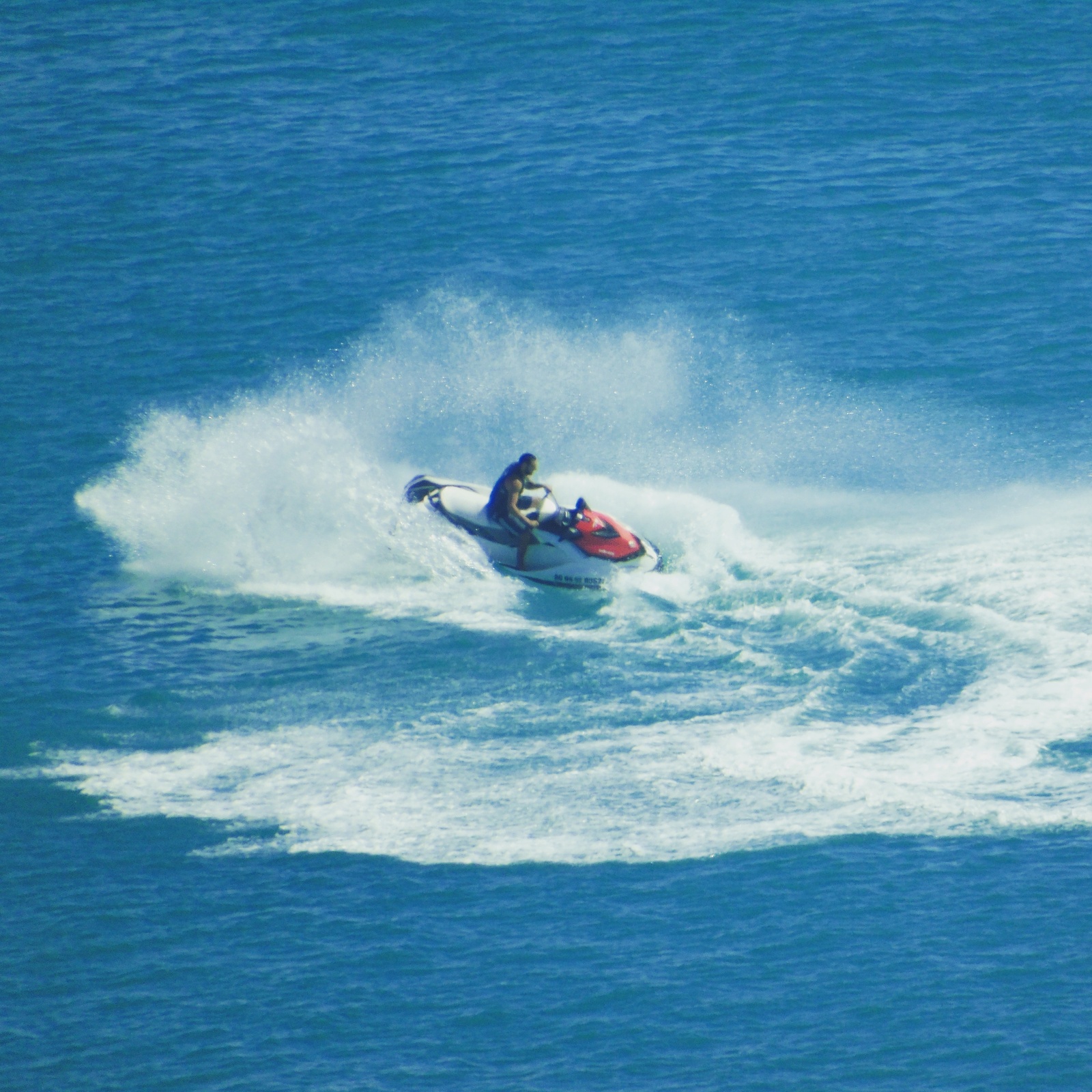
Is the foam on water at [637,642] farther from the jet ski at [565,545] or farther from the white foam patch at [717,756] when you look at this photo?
the jet ski at [565,545]

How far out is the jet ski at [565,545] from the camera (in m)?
24.4

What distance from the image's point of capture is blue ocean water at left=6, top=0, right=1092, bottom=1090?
626 inches

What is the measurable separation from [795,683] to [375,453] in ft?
40.6

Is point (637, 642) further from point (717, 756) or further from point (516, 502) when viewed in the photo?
point (717, 756)

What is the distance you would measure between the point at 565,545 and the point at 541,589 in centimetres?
83

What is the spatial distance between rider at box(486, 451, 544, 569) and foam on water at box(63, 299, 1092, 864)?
0.84 meters

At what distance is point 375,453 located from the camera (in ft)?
101

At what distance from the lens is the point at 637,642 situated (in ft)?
74.4

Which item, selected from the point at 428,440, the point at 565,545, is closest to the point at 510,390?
the point at 428,440

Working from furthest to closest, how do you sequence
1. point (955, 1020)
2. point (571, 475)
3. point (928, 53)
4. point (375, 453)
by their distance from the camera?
point (928, 53) < point (375, 453) < point (571, 475) < point (955, 1020)

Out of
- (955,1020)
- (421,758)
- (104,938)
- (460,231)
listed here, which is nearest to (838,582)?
(421,758)

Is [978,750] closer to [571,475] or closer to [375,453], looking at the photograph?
[571,475]

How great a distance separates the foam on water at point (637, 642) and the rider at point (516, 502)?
0.84 m

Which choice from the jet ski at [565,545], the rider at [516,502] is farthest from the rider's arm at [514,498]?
the jet ski at [565,545]
